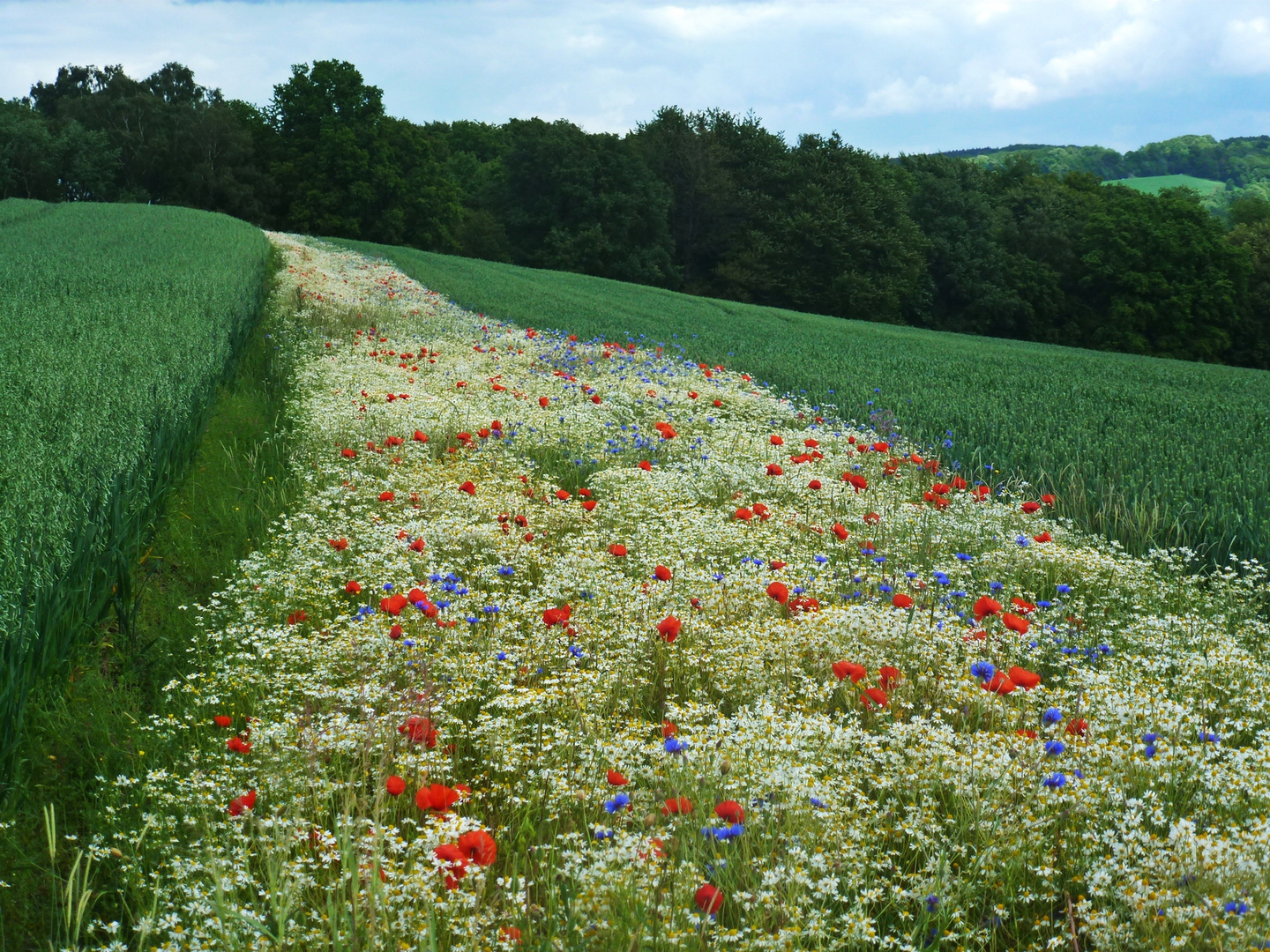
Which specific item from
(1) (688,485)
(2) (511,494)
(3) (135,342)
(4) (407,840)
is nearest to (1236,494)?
(1) (688,485)

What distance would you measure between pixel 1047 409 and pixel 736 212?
157 feet

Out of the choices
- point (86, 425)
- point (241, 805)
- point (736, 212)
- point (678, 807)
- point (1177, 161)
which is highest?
point (1177, 161)

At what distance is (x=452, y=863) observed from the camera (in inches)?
78.4

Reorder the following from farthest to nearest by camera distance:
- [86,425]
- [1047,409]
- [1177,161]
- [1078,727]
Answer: [1177,161], [1047,409], [86,425], [1078,727]

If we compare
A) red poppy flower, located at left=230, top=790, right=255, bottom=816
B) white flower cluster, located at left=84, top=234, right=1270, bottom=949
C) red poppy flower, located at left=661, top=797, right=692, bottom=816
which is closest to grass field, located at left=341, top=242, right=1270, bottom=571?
white flower cluster, located at left=84, top=234, right=1270, bottom=949

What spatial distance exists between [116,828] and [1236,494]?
677 cm

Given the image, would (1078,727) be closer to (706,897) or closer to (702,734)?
(702,734)

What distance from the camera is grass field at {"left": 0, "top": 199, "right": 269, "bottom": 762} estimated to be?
325 cm

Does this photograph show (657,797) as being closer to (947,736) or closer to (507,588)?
(947,736)

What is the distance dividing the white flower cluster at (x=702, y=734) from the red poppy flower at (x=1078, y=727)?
0.7 inches

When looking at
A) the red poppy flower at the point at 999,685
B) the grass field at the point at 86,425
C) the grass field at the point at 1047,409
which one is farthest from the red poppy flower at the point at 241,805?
A: the grass field at the point at 1047,409

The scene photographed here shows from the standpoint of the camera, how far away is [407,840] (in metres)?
2.64

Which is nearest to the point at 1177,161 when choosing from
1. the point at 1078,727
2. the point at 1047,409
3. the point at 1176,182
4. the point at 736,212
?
the point at 1176,182

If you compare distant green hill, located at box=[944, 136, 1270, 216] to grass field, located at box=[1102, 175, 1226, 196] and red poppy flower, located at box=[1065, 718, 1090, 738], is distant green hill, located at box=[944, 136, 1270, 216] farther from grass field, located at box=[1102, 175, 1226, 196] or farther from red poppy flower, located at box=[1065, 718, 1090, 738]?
red poppy flower, located at box=[1065, 718, 1090, 738]
